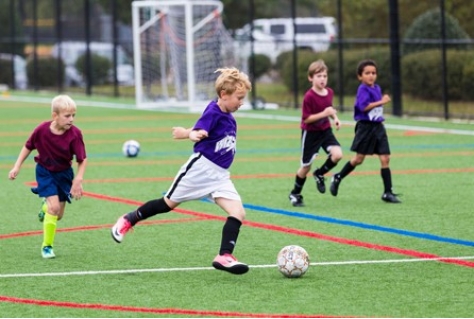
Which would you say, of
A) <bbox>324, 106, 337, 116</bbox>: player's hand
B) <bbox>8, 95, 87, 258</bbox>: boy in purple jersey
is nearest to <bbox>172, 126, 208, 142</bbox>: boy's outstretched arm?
<bbox>8, 95, 87, 258</bbox>: boy in purple jersey

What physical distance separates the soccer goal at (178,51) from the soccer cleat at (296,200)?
1667 cm

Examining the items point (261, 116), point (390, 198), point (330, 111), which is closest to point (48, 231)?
point (330, 111)

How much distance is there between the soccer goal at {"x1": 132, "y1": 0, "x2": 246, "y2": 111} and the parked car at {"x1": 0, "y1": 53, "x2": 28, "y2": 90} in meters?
13.3

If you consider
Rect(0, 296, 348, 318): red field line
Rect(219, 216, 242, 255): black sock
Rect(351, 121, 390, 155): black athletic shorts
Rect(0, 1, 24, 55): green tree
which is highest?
Rect(0, 1, 24, 55): green tree

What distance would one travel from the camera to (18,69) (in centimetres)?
4731

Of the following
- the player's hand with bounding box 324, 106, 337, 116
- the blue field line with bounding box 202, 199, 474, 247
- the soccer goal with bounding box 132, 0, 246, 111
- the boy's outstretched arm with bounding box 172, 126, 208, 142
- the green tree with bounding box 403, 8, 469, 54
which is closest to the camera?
the boy's outstretched arm with bounding box 172, 126, 208, 142

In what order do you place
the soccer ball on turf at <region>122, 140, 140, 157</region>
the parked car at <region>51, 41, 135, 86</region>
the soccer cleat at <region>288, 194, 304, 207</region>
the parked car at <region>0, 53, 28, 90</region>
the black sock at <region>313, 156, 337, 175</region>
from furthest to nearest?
the parked car at <region>0, 53, 28, 90</region>, the parked car at <region>51, 41, 135, 86</region>, the soccer ball on turf at <region>122, 140, 140, 157</region>, the black sock at <region>313, 156, 337, 175</region>, the soccer cleat at <region>288, 194, 304, 207</region>

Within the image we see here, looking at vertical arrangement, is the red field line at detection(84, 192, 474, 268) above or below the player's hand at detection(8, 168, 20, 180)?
below

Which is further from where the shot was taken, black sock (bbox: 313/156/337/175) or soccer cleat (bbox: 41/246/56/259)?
black sock (bbox: 313/156/337/175)

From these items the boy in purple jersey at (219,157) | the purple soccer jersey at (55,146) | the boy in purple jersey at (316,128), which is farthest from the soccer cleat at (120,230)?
the boy in purple jersey at (316,128)

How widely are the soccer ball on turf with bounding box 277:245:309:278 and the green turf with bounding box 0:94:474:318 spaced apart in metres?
0.09

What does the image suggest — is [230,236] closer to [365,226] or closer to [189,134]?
[189,134]

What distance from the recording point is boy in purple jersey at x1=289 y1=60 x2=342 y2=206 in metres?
13.5

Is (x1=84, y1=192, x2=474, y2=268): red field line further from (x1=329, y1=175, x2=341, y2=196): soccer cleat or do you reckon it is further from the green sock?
the green sock
